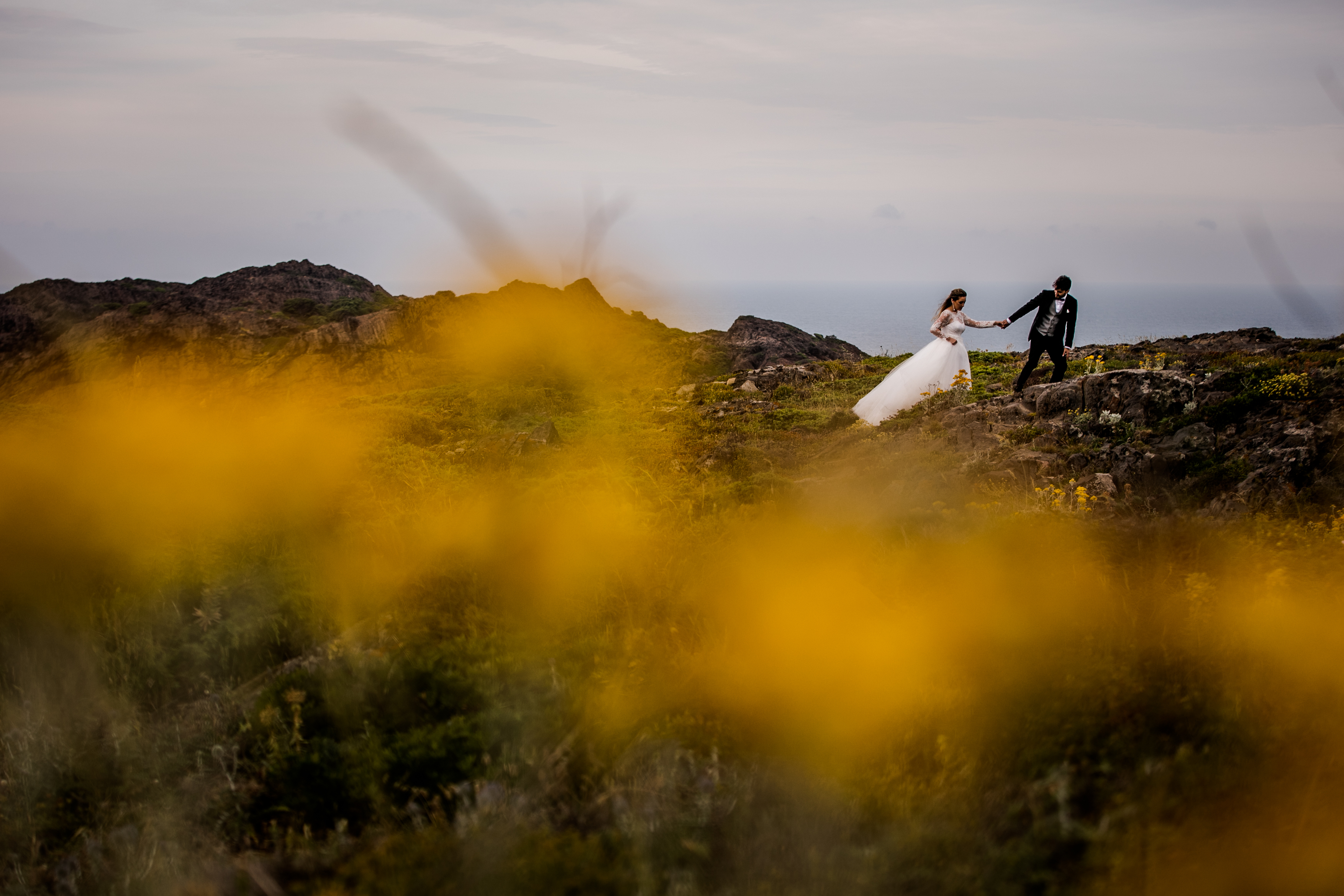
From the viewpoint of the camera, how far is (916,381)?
14578 millimetres

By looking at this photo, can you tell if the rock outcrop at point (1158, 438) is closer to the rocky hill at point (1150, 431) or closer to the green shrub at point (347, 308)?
the rocky hill at point (1150, 431)

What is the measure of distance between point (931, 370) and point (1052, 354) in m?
2.26

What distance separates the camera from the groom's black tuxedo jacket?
43.5 ft

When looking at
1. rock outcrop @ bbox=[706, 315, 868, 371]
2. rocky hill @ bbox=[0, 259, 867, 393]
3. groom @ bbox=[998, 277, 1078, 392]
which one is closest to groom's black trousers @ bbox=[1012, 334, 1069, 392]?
groom @ bbox=[998, 277, 1078, 392]

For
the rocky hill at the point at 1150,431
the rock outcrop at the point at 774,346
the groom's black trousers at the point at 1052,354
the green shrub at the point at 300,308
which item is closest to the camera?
the rocky hill at the point at 1150,431

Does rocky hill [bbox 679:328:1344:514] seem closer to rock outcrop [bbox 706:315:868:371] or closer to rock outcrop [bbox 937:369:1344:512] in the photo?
rock outcrop [bbox 937:369:1344:512]

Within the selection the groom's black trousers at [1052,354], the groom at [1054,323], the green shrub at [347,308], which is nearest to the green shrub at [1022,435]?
the groom at [1054,323]

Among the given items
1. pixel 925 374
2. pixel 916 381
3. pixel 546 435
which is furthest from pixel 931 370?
pixel 546 435

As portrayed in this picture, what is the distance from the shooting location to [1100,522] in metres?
7.89

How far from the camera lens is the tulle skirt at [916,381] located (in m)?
14.4

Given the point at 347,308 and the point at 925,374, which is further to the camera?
the point at 347,308

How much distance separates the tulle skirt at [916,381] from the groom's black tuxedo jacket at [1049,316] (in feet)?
5.05

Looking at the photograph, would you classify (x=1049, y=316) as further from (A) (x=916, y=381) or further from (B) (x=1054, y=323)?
(A) (x=916, y=381)

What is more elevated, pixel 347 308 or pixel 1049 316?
pixel 347 308
